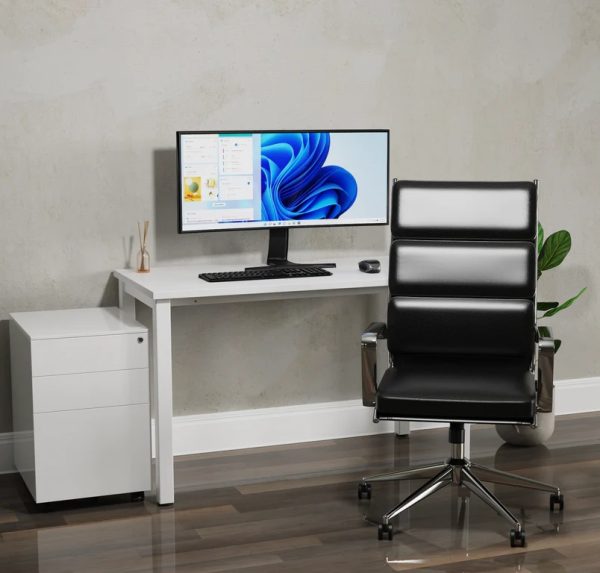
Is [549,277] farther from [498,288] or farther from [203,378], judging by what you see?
[203,378]

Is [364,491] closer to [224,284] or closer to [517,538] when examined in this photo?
[517,538]

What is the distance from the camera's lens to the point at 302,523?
11.8 feet

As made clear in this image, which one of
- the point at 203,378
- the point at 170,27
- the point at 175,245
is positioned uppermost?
the point at 170,27

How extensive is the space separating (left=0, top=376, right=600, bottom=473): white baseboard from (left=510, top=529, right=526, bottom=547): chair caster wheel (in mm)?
1364

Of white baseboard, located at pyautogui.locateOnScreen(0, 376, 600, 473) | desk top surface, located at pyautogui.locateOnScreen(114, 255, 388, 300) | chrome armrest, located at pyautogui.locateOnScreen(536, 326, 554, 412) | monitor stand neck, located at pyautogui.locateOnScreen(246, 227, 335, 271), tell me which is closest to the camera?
chrome armrest, located at pyautogui.locateOnScreen(536, 326, 554, 412)

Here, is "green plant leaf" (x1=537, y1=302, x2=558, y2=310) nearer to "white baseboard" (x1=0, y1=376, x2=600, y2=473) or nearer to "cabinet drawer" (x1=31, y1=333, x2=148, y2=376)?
"white baseboard" (x1=0, y1=376, x2=600, y2=473)

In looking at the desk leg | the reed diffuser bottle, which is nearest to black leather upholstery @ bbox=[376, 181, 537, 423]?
the desk leg

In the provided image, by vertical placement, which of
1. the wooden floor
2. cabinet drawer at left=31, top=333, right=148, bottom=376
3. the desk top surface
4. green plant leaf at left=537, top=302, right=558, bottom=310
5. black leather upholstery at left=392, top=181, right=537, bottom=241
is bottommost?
the wooden floor

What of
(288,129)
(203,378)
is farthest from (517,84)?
(203,378)

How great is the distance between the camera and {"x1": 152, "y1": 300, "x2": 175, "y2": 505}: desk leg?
12.2 ft

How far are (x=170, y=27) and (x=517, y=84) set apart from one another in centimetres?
159

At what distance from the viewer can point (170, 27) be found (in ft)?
13.8

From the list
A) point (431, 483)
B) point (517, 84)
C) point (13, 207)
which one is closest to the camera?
point (431, 483)

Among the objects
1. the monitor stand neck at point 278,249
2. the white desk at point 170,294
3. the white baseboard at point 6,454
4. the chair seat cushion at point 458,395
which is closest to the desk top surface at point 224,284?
the white desk at point 170,294
